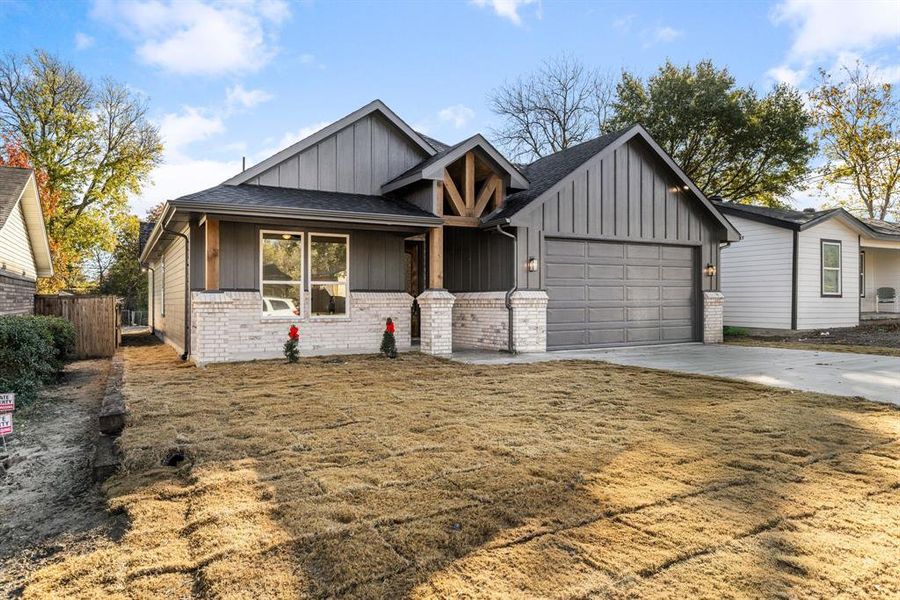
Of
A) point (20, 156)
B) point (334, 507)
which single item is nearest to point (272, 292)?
point (334, 507)

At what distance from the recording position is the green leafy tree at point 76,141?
79.7ft

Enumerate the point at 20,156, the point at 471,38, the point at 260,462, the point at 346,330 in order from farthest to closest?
1. the point at 20,156
2. the point at 471,38
3. the point at 346,330
4. the point at 260,462

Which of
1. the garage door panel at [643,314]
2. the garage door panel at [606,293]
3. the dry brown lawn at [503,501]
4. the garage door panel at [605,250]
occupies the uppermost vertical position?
the garage door panel at [605,250]

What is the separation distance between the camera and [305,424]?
506 cm

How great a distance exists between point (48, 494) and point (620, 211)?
37.1 ft

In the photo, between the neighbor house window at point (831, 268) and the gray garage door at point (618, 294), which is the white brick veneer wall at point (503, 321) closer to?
the gray garage door at point (618, 294)

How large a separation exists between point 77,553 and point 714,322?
546 inches

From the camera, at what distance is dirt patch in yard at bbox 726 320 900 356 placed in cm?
1155

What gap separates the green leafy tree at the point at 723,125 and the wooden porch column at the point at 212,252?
21997 mm

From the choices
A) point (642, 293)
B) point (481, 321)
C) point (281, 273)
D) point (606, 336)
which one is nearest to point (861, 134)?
point (642, 293)

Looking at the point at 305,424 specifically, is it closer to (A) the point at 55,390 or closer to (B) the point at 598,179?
(A) the point at 55,390

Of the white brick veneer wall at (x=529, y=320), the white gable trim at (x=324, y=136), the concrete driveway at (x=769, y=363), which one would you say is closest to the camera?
the concrete driveway at (x=769, y=363)

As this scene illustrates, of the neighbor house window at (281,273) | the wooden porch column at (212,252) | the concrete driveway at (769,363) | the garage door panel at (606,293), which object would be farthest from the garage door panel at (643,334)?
the wooden porch column at (212,252)

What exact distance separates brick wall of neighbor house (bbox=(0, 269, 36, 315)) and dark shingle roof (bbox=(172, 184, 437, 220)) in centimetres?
461
